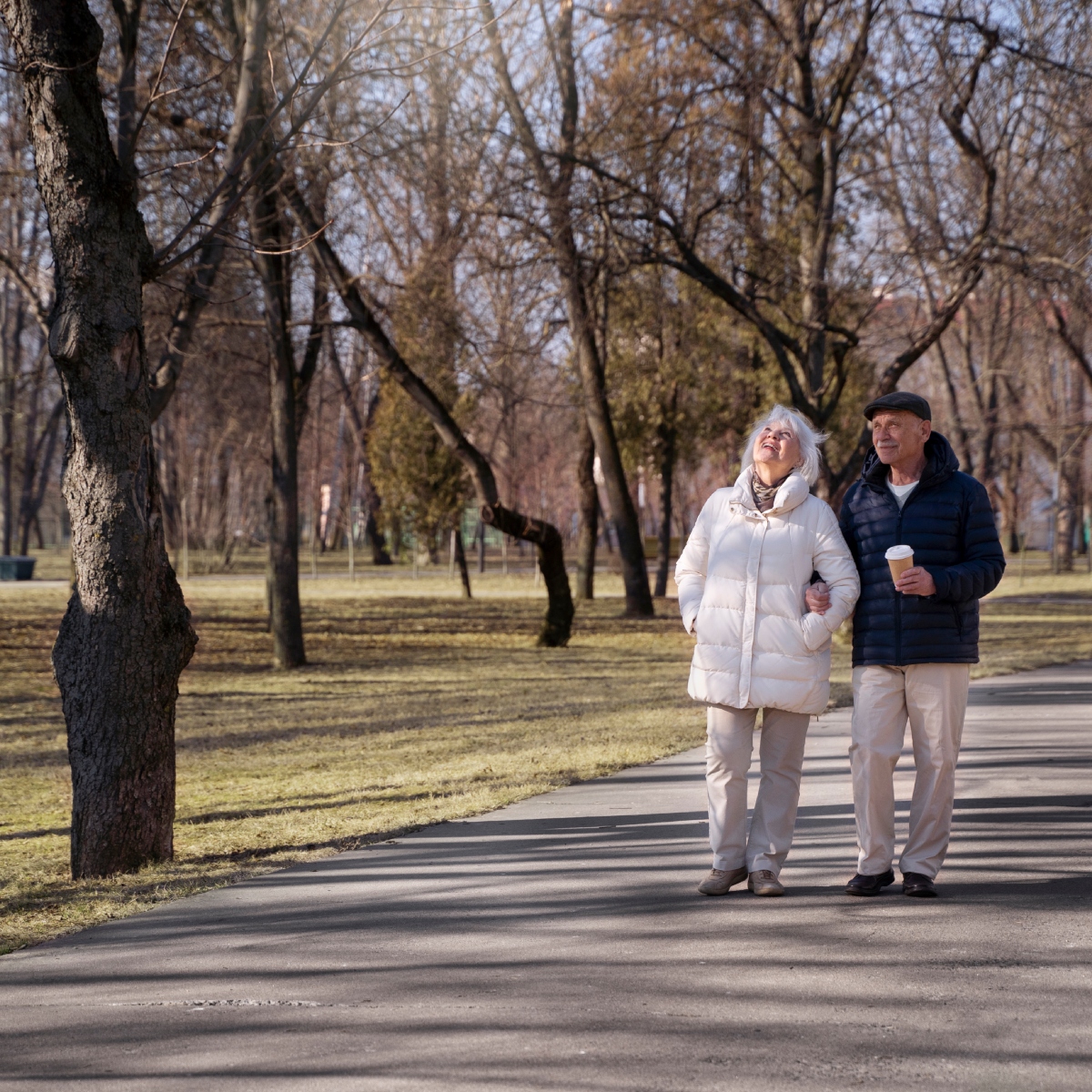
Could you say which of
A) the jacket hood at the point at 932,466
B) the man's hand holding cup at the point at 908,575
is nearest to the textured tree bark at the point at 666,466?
the jacket hood at the point at 932,466

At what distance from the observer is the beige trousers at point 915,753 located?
5172mm

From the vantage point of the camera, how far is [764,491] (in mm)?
5340

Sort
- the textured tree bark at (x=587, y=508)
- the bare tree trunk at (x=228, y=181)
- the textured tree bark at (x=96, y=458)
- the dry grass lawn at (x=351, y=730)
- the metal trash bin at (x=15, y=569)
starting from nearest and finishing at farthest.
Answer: the textured tree bark at (x=96, y=458), the dry grass lawn at (x=351, y=730), the bare tree trunk at (x=228, y=181), the textured tree bark at (x=587, y=508), the metal trash bin at (x=15, y=569)

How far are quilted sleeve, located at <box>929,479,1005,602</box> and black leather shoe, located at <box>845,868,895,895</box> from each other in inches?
42.7

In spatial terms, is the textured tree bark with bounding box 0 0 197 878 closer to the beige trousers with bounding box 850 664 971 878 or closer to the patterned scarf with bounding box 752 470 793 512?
the patterned scarf with bounding box 752 470 793 512

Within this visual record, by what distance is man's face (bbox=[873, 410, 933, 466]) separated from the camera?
207 inches

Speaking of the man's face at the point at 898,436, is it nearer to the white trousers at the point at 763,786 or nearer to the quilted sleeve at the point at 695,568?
the quilted sleeve at the point at 695,568

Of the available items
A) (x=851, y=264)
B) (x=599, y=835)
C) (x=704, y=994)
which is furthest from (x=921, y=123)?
(x=704, y=994)

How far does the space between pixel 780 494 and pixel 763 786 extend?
1132 millimetres

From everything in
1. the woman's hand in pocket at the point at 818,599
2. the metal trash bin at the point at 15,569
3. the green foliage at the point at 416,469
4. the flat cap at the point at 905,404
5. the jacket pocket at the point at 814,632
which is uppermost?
the green foliage at the point at 416,469

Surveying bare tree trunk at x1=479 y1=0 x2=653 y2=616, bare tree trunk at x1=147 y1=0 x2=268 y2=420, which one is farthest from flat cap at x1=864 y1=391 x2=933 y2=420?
bare tree trunk at x1=479 y1=0 x2=653 y2=616

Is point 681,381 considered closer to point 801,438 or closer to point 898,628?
point 801,438

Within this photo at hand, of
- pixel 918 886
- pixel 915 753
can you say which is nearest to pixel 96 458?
pixel 915 753

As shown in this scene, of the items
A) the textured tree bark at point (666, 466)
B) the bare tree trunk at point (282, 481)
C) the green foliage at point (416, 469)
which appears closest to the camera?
the bare tree trunk at point (282, 481)
